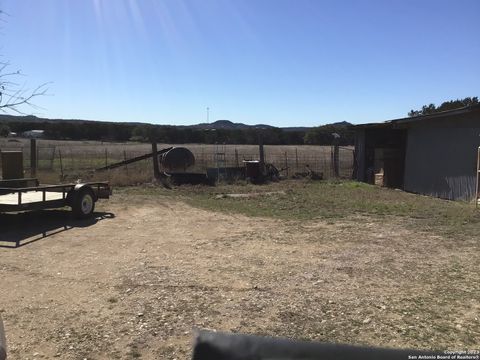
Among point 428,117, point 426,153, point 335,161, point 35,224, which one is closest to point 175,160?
point 335,161

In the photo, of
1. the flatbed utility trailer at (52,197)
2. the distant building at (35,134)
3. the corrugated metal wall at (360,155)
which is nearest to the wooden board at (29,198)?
the flatbed utility trailer at (52,197)

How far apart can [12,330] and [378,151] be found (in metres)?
20.8

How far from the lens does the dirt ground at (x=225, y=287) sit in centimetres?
496

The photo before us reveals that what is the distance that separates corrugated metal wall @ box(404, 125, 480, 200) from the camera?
16.6 meters

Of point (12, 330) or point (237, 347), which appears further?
point (12, 330)

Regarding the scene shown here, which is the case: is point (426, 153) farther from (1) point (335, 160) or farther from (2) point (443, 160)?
(1) point (335, 160)

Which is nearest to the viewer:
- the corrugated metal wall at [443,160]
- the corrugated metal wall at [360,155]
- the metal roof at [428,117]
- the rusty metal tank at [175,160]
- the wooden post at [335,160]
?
the metal roof at [428,117]

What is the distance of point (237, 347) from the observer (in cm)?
138

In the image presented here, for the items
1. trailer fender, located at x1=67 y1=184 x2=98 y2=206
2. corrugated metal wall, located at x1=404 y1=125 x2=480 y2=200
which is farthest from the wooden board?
corrugated metal wall, located at x1=404 y1=125 x2=480 y2=200

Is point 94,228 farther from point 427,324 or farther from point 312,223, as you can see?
point 427,324

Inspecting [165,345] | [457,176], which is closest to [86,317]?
[165,345]

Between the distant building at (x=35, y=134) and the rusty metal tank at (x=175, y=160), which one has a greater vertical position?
the distant building at (x=35, y=134)

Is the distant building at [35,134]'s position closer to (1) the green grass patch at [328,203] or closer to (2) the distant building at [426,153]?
(2) the distant building at [426,153]

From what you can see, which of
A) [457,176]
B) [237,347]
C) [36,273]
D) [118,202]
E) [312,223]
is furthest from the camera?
[457,176]
